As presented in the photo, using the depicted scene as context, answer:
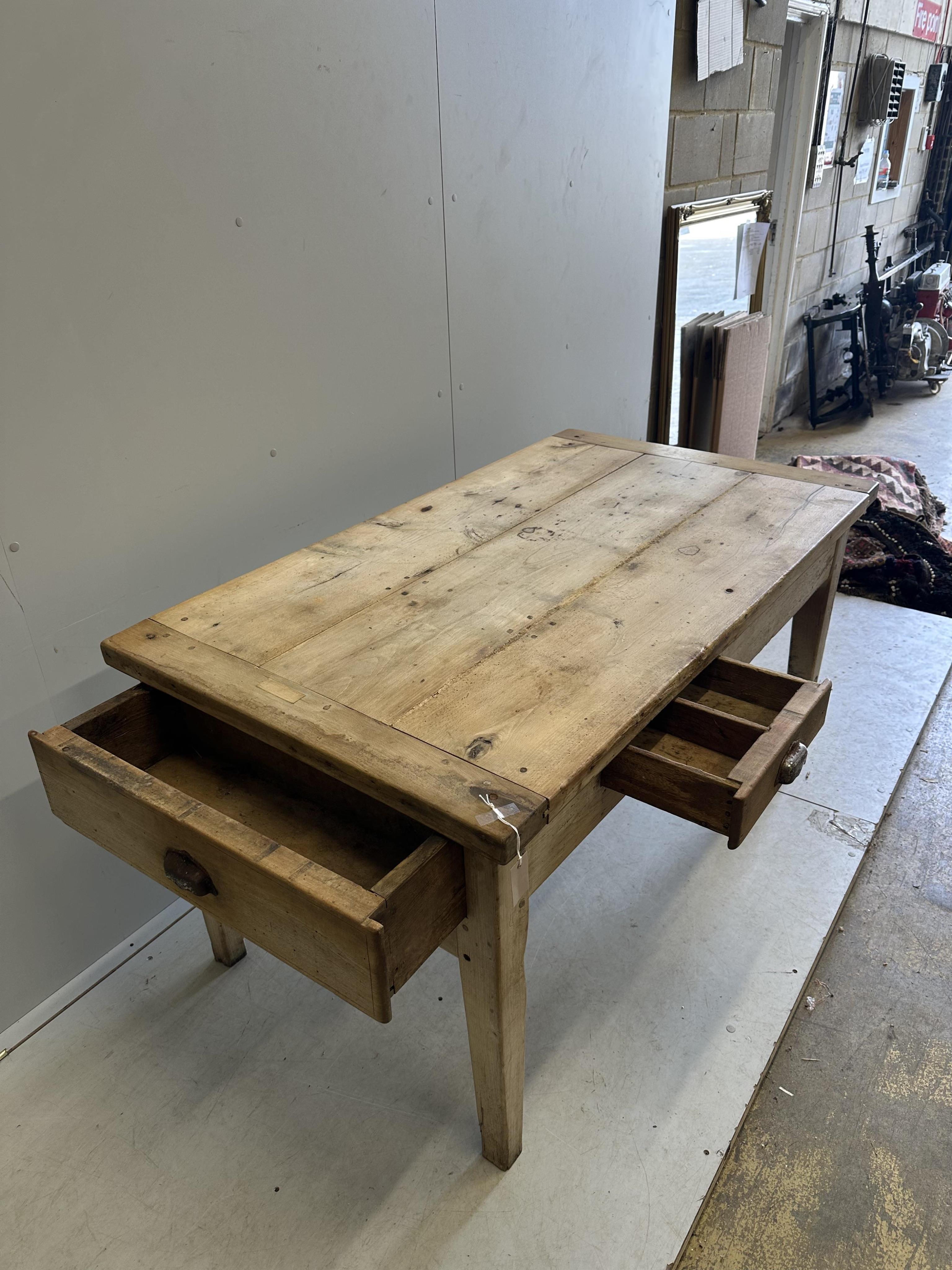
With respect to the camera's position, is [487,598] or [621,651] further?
[487,598]

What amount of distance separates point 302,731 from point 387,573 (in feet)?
1.49

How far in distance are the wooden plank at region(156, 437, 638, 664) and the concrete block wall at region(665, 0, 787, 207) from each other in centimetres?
157

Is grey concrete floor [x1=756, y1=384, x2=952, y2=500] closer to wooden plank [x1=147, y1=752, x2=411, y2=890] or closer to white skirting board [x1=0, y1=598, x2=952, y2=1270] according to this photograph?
white skirting board [x1=0, y1=598, x2=952, y2=1270]

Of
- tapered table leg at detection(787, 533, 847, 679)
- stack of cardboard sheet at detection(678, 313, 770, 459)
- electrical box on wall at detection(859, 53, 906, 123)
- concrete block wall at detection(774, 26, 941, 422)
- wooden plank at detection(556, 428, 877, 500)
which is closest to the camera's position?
wooden plank at detection(556, 428, 877, 500)

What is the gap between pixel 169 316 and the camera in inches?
55.9

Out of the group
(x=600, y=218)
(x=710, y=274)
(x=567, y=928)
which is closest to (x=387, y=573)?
(x=567, y=928)

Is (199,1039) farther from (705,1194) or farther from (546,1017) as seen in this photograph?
(705,1194)

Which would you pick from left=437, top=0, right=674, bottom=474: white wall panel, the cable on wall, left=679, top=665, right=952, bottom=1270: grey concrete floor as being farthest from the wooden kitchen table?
the cable on wall

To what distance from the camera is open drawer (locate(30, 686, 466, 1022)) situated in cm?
89

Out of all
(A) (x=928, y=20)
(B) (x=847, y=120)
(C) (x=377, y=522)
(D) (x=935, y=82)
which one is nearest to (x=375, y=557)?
(C) (x=377, y=522)

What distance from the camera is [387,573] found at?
144cm

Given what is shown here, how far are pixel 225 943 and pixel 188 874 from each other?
2.27ft

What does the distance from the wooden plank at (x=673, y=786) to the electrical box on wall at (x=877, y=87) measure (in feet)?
16.9

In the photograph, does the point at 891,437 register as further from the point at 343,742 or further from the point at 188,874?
the point at 188,874
